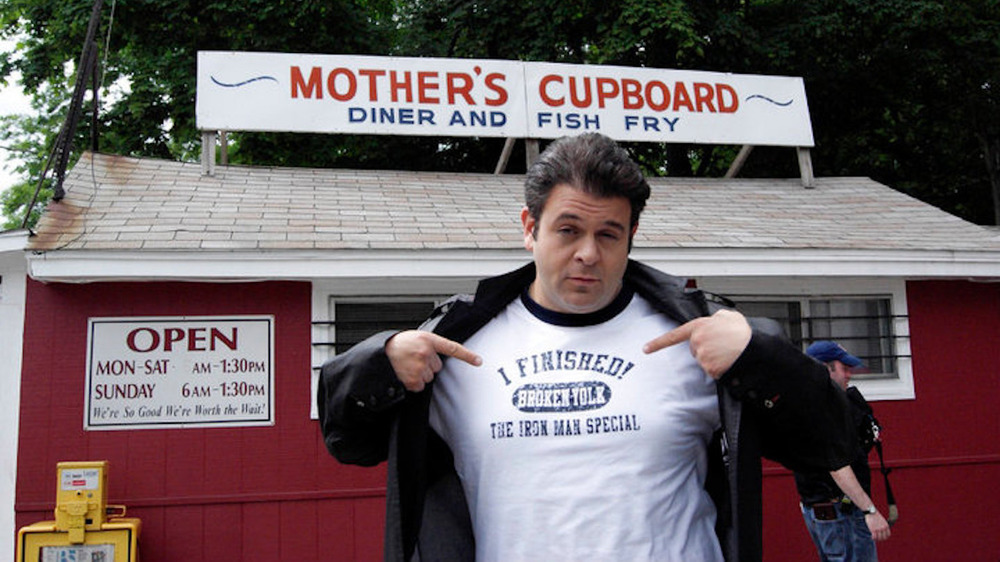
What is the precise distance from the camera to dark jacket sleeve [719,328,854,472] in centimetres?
170

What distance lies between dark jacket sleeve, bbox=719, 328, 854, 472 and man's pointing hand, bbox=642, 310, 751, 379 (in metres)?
0.02

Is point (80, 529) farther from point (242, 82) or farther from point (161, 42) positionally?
point (161, 42)

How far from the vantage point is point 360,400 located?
1.79m

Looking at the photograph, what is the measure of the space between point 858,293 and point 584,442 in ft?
18.9

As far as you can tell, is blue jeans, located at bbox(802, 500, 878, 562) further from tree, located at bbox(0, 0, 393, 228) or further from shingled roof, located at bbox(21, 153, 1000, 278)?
tree, located at bbox(0, 0, 393, 228)

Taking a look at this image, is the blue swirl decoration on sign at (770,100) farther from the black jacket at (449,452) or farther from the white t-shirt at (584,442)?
the white t-shirt at (584,442)

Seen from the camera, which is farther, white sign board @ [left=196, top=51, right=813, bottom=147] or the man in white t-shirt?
white sign board @ [left=196, top=51, right=813, bottom=147]

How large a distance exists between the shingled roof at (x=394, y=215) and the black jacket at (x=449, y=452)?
363 cm

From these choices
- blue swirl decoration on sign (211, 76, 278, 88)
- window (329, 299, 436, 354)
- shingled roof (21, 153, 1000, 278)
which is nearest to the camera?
shingled roof (21, 153, 1000, 278)

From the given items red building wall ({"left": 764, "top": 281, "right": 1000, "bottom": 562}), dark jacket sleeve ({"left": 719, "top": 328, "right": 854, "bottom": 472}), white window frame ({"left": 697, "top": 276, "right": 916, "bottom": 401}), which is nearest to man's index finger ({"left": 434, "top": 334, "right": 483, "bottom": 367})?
dark jacket sleeve ({"left": 719, "top": 328, "right": 854, "bottom": 472})

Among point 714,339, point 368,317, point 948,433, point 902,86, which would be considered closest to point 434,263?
point 368,317

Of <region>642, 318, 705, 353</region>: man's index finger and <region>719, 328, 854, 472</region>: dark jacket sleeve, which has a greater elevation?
<region>642, 318, 705, 353</region>: man's index finger

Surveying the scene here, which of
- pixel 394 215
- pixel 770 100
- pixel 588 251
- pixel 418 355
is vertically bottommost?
pixel 418 355

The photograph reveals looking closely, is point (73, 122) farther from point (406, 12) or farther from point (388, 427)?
point (406, 12)
